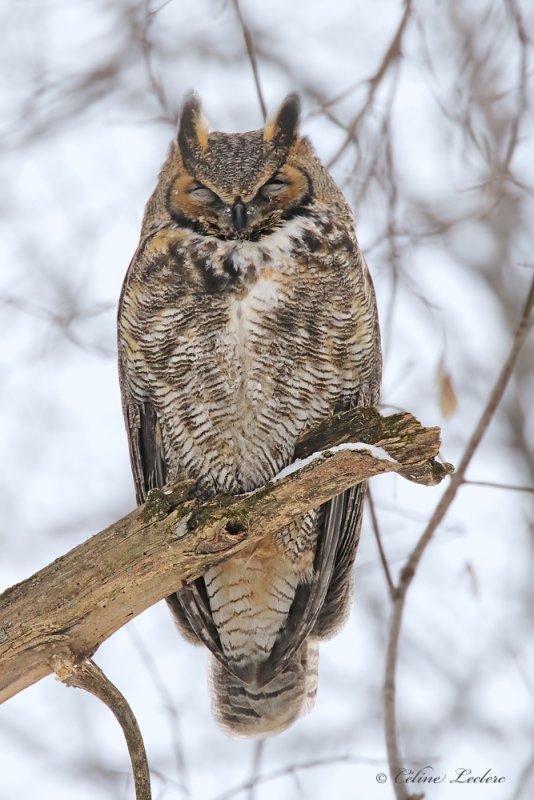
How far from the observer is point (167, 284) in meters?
2.58

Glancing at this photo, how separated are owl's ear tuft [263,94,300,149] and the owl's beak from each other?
0.92 ft

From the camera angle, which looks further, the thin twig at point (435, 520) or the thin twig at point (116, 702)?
the thin twig at point (435, 520)

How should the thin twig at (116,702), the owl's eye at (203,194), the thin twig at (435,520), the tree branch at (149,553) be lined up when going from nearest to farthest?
1. the thin twig at (116,702)
2. the tree branch at (149,553)
3. the thin twig at (435,520)
4. the owl's eye at (203,194)

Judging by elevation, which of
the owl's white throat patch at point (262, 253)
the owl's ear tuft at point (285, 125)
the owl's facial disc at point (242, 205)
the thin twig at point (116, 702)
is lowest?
the thin twig at point (116, 702)

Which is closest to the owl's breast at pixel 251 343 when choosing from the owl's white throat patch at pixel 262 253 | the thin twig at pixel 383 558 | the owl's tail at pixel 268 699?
the owl's white throat patch at pixel 262 253

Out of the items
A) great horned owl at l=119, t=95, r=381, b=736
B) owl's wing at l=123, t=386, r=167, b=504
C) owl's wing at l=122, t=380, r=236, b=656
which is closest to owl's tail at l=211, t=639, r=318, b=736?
great horned owl at l=119, t=95, r=381, b=736

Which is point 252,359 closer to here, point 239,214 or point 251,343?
point 251,343

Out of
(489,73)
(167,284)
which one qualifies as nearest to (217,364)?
(167,284)

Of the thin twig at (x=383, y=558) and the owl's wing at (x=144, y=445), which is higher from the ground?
the owl's wing at (x=144, y=445)

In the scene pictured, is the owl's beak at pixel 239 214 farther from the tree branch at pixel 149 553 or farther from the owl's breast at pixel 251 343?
the tree branch at pixel 149 553

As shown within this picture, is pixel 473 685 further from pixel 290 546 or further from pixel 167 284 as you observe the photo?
pixel 167 284

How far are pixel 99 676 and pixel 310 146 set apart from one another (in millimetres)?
1626

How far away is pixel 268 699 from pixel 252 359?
1.09 m

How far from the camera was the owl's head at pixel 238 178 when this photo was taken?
261cm
